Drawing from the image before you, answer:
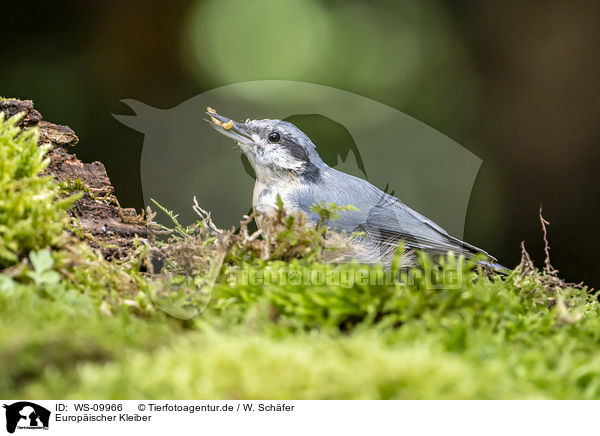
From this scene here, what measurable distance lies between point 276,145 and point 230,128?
192 millimetres

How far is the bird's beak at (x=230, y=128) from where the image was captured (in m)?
2.05

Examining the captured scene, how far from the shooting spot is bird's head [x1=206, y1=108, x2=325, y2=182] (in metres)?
2.06

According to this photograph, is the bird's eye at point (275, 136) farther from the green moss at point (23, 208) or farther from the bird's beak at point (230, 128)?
the green moss at point (23, 208)

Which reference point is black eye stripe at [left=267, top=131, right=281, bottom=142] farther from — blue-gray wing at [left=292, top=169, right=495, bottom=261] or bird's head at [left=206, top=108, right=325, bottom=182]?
blue-gray wing at [left=292, top=169, right=495, bottom=261]

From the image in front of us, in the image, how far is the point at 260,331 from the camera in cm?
90

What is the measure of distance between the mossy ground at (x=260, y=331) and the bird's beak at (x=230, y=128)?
0.85 meters

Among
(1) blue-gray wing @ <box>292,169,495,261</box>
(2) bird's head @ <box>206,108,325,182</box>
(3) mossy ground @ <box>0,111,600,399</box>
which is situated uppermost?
(2) bird's head @ <box>206,108,325,182</box>

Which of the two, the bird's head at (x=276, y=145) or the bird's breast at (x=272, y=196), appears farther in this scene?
the bird's head at (x=276, y=145)
